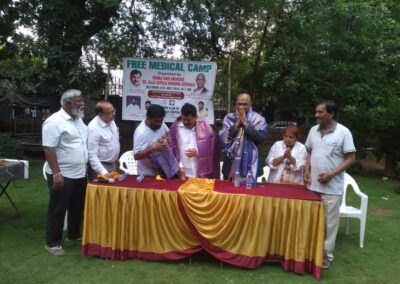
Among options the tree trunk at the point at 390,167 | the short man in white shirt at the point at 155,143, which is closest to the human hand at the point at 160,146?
the short man in white shirt at the point at 155,143

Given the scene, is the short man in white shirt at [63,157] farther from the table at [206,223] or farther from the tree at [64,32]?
the tree at [64,32]

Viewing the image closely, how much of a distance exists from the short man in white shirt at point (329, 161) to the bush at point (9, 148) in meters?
7.66

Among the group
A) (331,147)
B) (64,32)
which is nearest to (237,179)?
(331,147)

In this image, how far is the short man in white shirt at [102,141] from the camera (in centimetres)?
446

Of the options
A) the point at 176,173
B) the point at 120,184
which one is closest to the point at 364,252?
the point at 176,173

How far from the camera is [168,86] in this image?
6895 mm

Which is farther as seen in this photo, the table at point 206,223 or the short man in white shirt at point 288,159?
the short man in white shirt at point 288,159

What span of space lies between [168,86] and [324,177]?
11.8 feet

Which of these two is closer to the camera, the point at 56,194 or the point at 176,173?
the point at 56,194

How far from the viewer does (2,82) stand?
8.23m

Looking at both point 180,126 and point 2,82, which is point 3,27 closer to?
point 2,82

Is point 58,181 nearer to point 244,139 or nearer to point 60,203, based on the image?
point 60,203

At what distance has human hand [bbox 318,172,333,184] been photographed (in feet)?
13.0

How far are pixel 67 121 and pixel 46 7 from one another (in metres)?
4.38
